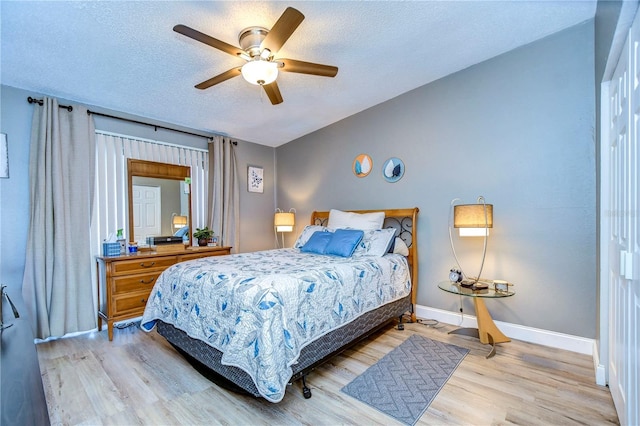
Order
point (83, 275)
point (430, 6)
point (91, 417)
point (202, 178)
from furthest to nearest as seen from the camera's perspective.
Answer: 1. point (202, 178)
2. point (83, 275)
3. point (430, 6)
4. point (91, 417)

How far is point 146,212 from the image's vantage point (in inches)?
144

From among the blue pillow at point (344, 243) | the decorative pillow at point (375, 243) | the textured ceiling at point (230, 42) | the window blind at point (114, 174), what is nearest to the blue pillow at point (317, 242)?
the blue pillow at point (344, 243)

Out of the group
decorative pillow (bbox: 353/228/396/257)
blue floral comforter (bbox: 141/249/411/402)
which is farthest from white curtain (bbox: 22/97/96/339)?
decorative pillow (bbox: 353/228/396/257)

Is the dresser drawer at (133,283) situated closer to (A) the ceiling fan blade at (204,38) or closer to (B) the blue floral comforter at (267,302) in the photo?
(B) the blue floral comforter at (267,302)

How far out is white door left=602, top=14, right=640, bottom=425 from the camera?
128 cm

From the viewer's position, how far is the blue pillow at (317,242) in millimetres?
3281

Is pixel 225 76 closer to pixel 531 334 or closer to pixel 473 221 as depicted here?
pixel 473 221

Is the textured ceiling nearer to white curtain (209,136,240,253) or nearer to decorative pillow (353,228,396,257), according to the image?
white curtain (209,136,240,253)

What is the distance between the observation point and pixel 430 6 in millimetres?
2188

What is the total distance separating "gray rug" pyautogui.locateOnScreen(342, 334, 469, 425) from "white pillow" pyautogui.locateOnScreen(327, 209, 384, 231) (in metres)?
1.35

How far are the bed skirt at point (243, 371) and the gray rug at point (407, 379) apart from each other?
0.26m

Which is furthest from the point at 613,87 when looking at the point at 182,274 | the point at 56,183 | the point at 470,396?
the point at 56,183

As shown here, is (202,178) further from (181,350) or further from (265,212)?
(181,350)

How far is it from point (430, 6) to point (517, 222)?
210cm
